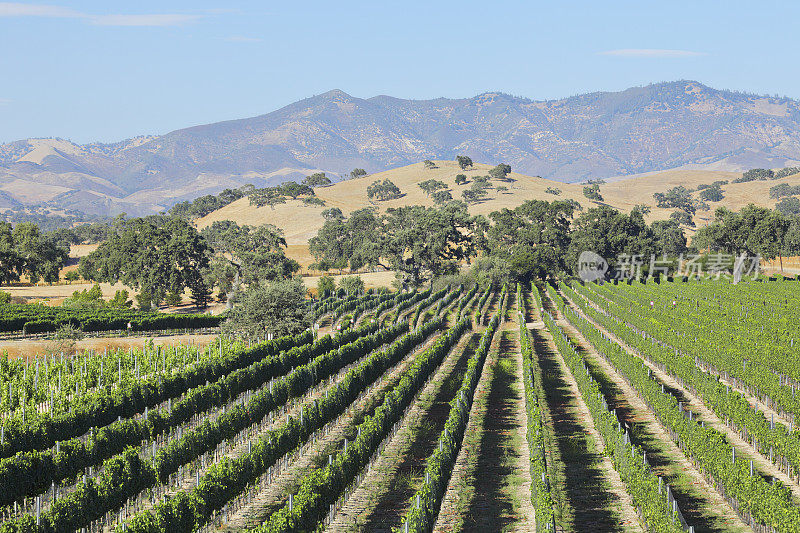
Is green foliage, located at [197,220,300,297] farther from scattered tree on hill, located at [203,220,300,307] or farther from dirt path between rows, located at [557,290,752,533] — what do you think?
dirt path between rows, located at [557,290,752,533]

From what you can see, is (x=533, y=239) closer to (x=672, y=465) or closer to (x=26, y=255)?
(x=26, y=255)

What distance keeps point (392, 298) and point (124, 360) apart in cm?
4773

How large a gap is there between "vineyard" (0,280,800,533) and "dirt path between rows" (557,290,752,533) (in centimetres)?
11

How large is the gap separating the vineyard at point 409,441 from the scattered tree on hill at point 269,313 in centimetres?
517

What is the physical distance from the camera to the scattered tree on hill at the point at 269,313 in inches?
2450

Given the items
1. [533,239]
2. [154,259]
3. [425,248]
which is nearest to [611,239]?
[533,239]

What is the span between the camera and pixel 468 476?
98.1ft

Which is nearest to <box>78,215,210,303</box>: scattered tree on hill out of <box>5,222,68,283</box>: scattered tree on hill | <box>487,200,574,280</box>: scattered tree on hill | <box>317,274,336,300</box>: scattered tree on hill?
<box>5,222,68,283</box>: scattered tree on hill

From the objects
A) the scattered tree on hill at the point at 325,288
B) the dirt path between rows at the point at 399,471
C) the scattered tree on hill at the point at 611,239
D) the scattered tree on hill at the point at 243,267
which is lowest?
the dirt path between rows at the point at 399,471

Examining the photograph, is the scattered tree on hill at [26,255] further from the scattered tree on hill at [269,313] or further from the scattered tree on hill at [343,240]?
the scattered tree on hill at [343,240]

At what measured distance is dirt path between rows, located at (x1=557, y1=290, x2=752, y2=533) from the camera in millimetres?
25525

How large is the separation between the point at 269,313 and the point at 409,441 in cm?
2992

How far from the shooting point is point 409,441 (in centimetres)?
3450

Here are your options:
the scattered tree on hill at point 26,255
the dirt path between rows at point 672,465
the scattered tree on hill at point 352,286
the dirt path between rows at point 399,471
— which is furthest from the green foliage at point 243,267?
the dirt path between rows at point 672,465
